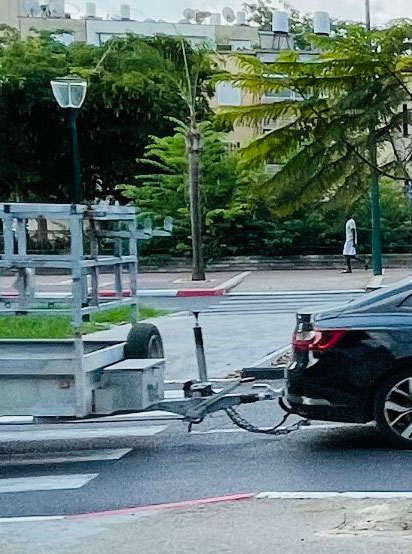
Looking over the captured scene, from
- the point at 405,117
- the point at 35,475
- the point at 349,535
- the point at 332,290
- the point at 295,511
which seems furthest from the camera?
the point at 332,290

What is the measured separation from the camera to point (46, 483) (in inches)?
314

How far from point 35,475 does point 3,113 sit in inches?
1401

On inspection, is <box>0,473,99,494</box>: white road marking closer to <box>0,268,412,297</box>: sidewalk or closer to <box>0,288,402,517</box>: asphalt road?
<box>0,288,402,517</box>: asphalt road

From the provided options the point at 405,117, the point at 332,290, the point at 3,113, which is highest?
the point at 3,113

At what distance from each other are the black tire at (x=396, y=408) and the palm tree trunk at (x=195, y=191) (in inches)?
881

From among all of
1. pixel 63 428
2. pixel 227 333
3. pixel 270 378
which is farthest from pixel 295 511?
pixel 227 333

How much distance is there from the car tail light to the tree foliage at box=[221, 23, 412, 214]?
11.6 feet

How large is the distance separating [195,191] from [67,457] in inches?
869

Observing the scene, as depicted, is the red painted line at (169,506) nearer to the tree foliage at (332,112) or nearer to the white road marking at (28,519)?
the white road marking at (28,519)

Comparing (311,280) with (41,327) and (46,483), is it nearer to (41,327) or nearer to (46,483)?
(41,327)

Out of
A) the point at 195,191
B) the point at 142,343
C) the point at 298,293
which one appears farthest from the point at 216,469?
the point at 195,191

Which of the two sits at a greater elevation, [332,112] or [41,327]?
[332,112]

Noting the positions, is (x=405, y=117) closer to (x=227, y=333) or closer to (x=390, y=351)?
(x=390, y=351)

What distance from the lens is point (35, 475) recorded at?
326 inches
